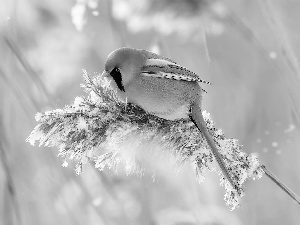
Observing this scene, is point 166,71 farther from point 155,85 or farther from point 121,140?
point 121,140

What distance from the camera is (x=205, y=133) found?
65.6 inches

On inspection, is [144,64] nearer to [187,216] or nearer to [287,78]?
[287,78]

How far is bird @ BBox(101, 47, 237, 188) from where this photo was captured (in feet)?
6.04

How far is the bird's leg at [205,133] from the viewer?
158 centimetres

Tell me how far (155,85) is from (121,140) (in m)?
0.34

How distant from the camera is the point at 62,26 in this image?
3.80m

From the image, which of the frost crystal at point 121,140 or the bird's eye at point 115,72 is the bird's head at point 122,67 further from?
the frost crystal at point 121,140

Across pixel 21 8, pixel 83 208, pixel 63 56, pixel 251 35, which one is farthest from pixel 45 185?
pixel 251 35

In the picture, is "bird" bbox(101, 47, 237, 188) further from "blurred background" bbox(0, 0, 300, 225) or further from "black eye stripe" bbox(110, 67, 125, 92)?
"blurred background" bbox(0, 0, 300, 225)

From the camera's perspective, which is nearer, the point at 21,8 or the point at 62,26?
the point at 21,8

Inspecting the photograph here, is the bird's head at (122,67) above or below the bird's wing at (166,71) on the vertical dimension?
above

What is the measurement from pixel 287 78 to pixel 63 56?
2077mm

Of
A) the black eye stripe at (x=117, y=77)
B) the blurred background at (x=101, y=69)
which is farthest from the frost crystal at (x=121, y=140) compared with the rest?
the blurred background at (x=101, y=69)

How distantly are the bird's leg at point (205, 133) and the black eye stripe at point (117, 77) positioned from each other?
27cm
